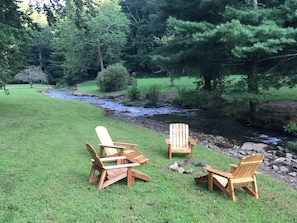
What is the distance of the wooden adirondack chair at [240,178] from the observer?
473 centimetres

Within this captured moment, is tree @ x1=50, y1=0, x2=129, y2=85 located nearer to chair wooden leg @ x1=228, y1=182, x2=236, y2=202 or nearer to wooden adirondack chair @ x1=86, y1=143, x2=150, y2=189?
wooden adirondack chair @ x1=86, y1=143, x2=150, y2=189

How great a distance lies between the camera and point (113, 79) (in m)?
31.5

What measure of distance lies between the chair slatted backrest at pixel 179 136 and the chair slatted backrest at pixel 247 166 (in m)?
2.64

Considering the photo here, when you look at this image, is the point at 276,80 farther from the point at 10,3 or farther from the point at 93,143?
the point at 10,3

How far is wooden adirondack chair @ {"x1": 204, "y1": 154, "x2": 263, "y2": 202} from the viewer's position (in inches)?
186

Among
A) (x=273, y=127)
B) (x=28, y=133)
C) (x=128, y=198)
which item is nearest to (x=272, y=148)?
(x=273, y=127)

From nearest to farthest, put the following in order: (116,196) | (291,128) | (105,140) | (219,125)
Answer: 1. (116,196)
2. (105,140)
3. (291,128)
4. (219,125)

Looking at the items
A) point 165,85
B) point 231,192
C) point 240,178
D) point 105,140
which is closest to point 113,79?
point 165,85

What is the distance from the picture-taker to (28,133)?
9023mm

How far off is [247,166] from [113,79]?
2772 cm

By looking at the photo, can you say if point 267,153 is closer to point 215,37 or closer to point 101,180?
point 215,37

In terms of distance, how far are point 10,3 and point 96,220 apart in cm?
1291

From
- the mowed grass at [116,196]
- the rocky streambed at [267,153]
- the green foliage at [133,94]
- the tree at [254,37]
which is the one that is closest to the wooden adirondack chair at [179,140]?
the mowed grass at [116,196]

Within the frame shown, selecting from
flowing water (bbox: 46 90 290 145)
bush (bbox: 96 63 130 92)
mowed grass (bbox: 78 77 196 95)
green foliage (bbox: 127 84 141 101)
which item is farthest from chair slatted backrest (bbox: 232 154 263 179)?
bush (bbox: 96 63 130 92)
